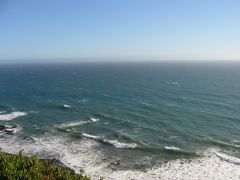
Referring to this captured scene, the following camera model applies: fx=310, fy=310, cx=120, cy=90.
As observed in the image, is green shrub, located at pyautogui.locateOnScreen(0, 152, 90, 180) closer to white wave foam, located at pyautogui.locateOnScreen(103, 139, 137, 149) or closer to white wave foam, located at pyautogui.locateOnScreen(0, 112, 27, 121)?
white wave foam, located at pyautogui.locateOnScreen(103, 139, 137, 149)

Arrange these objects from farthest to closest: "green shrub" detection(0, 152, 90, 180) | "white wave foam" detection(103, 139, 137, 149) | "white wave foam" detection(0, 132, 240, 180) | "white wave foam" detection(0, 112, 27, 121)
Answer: "white wave foam" detection(0, 112, 27, 121) < "white wave foam" detection(103, 139, 137, 149) < "white wave foam" detection(0, 132, 240, 180) < "green shrub" detection(0, 152, 90, 180)

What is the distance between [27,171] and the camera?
106ft

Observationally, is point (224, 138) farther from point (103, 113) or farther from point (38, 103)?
point (38, 103)

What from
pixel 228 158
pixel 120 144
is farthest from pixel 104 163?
pixel 228 158

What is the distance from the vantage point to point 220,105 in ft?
278

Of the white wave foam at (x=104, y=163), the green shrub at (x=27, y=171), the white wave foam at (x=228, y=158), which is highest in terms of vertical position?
the green shrub at (x=27, y=171)

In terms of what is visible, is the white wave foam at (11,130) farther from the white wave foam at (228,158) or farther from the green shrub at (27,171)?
the white wave foam at (228,158)

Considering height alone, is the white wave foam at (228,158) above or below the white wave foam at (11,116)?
above

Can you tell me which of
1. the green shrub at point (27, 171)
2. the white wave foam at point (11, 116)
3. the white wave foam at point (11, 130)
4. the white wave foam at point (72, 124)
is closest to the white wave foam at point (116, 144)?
the white wave foam at point (72, 124)

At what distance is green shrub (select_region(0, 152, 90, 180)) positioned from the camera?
1211 inches

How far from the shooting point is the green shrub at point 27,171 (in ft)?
101

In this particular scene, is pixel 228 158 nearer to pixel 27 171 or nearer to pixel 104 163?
pixel 104 163

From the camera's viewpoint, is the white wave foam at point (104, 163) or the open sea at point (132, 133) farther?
the open sea at point (132, 133)

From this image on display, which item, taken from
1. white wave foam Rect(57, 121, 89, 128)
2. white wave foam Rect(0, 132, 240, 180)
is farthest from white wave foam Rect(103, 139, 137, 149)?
white wave foam Rect(57, 121, 89, 128)
